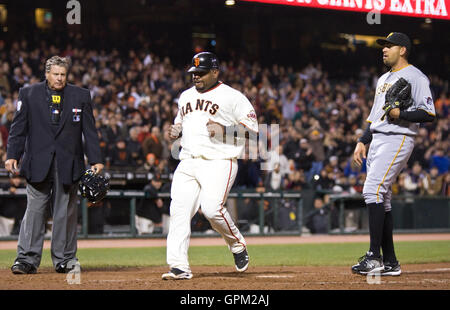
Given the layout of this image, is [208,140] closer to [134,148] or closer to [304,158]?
[134,148]

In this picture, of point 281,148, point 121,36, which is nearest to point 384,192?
point 281,148

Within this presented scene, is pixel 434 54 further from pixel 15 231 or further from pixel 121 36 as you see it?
pixel 15 231

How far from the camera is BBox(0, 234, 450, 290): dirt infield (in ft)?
19.0

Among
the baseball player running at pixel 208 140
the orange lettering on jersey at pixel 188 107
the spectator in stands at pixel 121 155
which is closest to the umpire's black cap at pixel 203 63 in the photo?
the baseball player running at pixel 208 140

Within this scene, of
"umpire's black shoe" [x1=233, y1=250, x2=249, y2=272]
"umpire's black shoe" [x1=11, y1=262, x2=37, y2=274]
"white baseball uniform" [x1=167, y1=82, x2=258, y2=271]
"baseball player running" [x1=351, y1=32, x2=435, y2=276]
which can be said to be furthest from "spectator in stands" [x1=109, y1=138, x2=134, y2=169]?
"baseball player running" [x1=351, y1=32, x2=435, y2=276]

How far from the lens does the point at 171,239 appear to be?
21.0 feet

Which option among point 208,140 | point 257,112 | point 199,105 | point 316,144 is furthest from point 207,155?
point 257,112

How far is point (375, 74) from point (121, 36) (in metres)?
9.22

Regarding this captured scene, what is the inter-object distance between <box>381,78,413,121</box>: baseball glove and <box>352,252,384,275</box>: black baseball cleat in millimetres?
1355

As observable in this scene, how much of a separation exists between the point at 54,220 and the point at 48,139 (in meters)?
0.81

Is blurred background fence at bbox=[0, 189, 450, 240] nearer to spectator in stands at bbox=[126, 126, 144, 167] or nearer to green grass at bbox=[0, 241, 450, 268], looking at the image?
spectator in stands at bbox=[126, 126, 144, 167]

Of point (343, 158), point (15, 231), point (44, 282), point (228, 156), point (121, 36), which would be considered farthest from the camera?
point (121, 36)

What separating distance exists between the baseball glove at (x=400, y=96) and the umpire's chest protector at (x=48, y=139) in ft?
9.98

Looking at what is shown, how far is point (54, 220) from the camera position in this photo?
7.17 m
